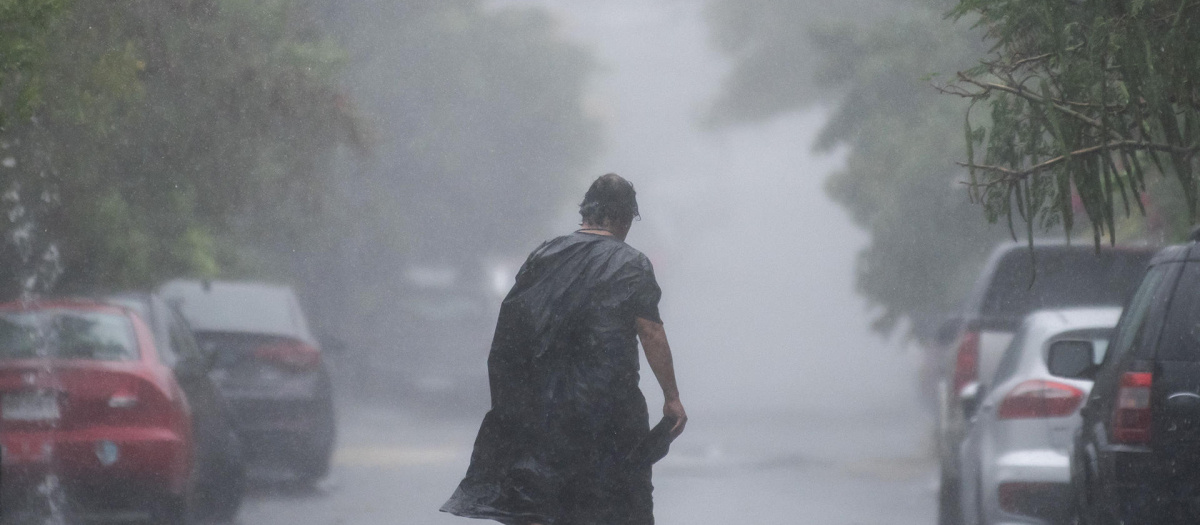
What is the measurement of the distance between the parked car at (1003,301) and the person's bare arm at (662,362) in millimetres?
3615

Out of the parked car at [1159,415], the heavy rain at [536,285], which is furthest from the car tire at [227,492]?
the parked car at [1159,415]

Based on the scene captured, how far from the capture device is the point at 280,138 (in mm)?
13195

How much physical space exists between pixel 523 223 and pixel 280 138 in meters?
22.5

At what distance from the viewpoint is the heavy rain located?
5.05m

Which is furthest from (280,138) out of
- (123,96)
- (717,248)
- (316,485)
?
(717,248)

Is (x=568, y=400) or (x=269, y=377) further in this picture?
(x=269, y=377)

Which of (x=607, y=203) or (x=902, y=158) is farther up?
(x=902, y=158)

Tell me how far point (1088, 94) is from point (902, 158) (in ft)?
45.0

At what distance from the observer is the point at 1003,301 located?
33.1ft

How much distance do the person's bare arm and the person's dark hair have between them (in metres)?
0.42

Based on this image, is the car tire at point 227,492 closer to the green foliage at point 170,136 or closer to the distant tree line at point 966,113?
the green foliage at point 170,136

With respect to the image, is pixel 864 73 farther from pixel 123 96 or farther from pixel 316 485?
pixel 123 96

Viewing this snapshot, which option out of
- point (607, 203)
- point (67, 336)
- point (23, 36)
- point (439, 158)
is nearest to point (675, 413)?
point (607, 203)

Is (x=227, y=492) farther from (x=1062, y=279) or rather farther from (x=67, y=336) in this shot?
(x=1062, y=279)
